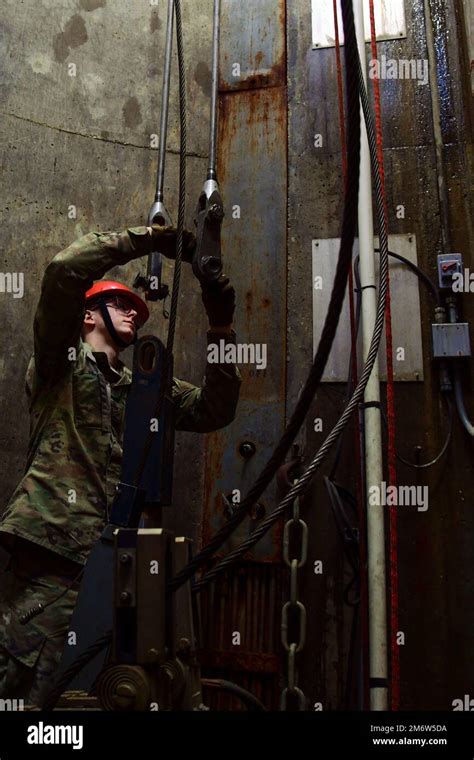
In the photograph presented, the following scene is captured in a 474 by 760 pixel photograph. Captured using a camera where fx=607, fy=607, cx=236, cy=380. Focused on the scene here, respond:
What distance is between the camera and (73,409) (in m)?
2.19

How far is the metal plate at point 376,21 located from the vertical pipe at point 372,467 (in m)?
0.38

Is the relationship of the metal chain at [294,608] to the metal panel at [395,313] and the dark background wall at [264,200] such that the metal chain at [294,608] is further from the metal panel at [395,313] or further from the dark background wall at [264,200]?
the metal panel at [395,313]

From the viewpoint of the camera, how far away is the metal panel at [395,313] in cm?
278

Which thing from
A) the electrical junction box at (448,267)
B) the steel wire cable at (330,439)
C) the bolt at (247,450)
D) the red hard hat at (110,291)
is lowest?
the steel wire cable at (330,439)

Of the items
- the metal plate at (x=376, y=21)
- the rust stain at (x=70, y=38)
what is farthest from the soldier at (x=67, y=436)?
the metal plate at (x=376, y=21)

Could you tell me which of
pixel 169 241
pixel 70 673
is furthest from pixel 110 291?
pixel 70 673

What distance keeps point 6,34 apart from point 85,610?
2.90 meters

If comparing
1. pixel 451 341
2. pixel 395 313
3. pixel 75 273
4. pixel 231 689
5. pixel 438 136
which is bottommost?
pixel 231 689

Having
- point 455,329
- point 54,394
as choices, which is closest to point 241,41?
point 455,329

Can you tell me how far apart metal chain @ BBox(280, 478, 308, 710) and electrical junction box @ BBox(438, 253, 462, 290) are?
117 cm

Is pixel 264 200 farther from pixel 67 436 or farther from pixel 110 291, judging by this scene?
pixel 67 436

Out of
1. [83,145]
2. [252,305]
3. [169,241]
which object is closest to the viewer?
[169,241]

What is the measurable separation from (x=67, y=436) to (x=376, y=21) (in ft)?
8.90

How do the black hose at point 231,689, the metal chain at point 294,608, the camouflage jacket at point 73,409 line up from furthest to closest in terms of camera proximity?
the metal chain at point 294,608 → the camouflage jacket at point 73,409 → the black hose at point 231,689
